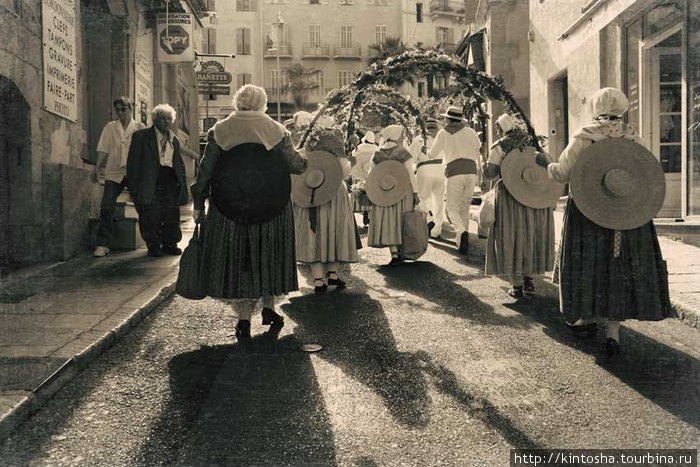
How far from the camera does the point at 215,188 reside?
16.3 ft

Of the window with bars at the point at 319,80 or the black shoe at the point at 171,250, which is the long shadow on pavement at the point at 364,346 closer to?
the black shoe at the point at 171,250

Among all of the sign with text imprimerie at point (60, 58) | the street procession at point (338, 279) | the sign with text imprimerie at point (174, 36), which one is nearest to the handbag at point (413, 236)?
the street procession at point (338, 279)

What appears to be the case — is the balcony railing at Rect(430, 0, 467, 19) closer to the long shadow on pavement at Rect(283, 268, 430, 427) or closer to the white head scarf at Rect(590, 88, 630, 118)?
the long shadow on pavement at Rect(283, 268, 430, 427)

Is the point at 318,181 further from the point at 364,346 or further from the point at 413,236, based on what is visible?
the point at 364,346

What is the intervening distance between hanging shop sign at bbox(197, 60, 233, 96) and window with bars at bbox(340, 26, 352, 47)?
34.1 metres

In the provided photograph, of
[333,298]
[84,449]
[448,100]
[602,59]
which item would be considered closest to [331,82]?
[602,59]

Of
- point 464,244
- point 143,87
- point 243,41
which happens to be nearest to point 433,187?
point 464,244

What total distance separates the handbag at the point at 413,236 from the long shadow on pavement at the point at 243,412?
13.6 feet

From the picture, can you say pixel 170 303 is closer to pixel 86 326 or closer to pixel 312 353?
pixel 86 326

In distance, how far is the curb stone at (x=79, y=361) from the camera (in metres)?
3.33

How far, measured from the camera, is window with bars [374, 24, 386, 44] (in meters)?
56.7

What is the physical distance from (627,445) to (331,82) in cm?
5559

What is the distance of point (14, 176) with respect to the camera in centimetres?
793

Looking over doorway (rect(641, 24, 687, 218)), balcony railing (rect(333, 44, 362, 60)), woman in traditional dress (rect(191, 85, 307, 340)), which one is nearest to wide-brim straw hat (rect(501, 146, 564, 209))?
woman in traditional dress (rect(191, 85, 307, 340))
